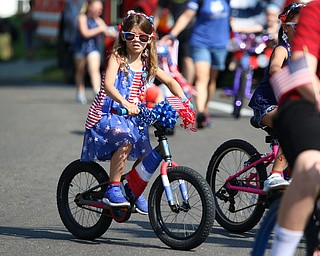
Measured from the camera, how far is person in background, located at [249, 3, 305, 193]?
6879mm

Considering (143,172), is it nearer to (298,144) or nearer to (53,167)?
(298,144)

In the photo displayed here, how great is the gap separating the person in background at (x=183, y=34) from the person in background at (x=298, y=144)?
9.78 metres

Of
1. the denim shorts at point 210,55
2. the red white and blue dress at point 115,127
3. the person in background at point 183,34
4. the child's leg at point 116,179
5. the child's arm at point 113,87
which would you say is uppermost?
the child's arm at point 113,87

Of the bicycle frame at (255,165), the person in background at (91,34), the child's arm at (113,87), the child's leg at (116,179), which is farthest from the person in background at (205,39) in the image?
the child's leg at (116,179)

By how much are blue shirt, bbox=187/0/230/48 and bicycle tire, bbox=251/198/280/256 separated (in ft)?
29.0

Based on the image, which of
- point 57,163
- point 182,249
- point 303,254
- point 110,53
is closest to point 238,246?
point 182,249

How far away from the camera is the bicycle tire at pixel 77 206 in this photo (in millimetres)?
7102

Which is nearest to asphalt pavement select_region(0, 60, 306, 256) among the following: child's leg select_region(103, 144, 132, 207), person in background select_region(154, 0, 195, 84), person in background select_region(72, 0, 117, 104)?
child's leg select_region(103, 144, 132, 207)

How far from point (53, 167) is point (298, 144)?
624 cm

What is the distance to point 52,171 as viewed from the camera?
10.4m

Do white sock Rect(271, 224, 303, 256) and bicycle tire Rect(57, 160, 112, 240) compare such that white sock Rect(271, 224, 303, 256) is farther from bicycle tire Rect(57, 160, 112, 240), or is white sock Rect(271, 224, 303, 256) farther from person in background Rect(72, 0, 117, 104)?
person in background Rect(72, 0, 117, 104)

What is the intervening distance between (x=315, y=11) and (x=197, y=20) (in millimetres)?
9039

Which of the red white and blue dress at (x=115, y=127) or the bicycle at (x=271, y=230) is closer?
the bicycle at (x=271, y=230)

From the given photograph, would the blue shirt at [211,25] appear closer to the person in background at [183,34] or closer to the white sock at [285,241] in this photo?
the person in background at [183,34]
